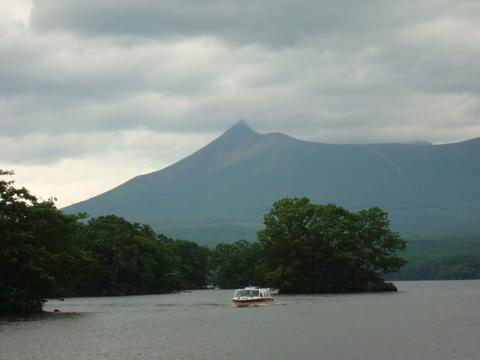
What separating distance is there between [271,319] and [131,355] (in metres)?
26.3

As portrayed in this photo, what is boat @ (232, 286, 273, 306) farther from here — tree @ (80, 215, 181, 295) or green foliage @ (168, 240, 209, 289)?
green foliage @ (168, 240, 209, 289)

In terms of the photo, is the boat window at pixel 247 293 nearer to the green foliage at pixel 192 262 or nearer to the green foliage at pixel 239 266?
the green foliage at pixel 239 266

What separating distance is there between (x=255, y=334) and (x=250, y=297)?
3933cm

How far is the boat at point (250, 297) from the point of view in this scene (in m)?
93.6

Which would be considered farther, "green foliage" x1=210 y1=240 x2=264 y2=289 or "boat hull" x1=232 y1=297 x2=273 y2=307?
"green foliage" x1=210 y1=240 x2=264 y2=289

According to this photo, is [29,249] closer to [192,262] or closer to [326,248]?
[326,248]

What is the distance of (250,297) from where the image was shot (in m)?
94.1

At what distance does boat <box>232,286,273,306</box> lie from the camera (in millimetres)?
93562

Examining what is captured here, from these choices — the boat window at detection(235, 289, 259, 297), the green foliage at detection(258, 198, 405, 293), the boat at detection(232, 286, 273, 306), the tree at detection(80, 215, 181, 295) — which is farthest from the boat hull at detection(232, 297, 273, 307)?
the tree at detection(80, 215, 181, 295)

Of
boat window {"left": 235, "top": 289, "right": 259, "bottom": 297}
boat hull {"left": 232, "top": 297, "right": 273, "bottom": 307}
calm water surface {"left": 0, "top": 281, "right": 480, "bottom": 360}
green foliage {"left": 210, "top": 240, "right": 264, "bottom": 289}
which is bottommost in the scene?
calm water surface {"left": 0, "top": 281, "right": 480, "bottom": 360}

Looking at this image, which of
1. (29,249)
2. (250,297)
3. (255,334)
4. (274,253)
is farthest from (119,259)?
(255,334)

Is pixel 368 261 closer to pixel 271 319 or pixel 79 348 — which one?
pixel 271 319

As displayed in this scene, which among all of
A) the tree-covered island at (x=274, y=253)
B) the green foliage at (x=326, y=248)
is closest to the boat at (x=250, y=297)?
the tree-covered island at (x=274, y=253)

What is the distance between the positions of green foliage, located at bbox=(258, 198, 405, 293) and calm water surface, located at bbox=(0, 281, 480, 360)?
137ft
